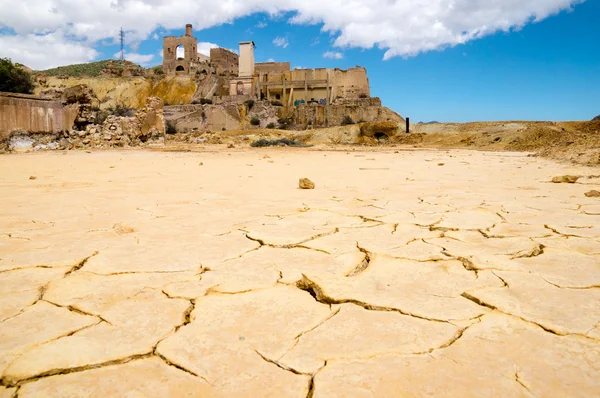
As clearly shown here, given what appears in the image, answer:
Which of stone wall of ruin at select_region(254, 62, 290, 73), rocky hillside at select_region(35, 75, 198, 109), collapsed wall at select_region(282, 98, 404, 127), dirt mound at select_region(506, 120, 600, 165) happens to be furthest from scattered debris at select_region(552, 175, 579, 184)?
rocky hillside at select_region(35, 75, 198, 109)

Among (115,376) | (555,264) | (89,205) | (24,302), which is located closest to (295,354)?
(115,376)

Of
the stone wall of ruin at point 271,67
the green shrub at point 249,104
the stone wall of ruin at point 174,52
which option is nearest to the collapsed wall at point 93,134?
the green shrub at point 249,104

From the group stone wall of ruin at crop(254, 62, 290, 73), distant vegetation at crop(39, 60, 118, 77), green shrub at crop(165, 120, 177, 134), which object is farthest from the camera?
distant vegetation at crop(39, 60, 118, 77)

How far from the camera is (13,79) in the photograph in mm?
26172

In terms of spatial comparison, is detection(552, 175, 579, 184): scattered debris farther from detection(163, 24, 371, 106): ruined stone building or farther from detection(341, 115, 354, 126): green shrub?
detection(163, 24, 371, 106): ruined stone building

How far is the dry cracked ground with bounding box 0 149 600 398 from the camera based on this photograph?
81 cm

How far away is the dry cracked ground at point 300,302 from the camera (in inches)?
32.0

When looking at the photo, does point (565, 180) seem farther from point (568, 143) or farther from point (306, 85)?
point (306, 85)

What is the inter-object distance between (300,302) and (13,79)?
106ft

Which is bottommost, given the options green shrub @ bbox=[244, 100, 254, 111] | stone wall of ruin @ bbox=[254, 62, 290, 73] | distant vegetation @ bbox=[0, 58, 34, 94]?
green shrub @ bbox=[244, 100, 254, 111]

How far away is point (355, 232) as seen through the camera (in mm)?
1995

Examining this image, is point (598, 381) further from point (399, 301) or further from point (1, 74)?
point (1, 74)

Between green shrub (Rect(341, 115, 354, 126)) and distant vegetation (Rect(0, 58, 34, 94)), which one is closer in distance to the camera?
green shrub (Rect(341, 115, 354, 126))

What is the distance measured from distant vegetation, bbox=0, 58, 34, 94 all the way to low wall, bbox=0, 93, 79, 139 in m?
18.9
